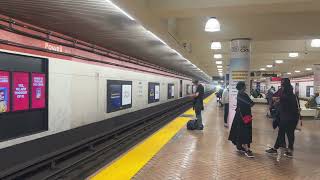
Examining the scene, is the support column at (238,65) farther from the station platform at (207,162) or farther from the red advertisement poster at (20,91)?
the red advertisement poster at (20,91)

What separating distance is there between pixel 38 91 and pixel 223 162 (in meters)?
4.77

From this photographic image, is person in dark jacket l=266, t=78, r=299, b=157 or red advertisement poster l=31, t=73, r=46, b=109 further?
red advertisement poster l=31, t=73, r=46, b=109

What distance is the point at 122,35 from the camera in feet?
25.8

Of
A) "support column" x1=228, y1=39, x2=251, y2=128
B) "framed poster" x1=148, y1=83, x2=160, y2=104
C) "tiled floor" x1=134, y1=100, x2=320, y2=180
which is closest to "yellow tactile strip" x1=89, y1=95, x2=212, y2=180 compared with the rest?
"tiled floor" x1=134, y1=100, x2=320, y2=180

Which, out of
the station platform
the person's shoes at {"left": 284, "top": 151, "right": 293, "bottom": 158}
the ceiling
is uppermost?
the ceiling

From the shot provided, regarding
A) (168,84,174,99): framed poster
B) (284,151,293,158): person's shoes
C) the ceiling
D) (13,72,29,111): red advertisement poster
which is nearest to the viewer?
the ceiling

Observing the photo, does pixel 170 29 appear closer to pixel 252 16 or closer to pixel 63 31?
pixel 252 16

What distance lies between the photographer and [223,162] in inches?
240

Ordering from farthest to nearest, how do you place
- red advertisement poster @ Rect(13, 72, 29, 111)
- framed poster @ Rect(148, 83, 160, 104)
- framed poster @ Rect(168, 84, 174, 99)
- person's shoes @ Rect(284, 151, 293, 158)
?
framed poster @ Rect(168, 84, 174, 99) → framed poster @ Rect(148, 83, 160, 104) → red advertisement poster @ Rect(13, 72, 29, 111) → person's shoes @ Rect(284, 151, 293, 158)

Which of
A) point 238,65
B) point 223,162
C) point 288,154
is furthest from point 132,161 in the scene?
point 238,65

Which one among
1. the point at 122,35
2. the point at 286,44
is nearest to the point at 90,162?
the point at 122,35

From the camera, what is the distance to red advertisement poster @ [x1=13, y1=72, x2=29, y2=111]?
7.12 metres

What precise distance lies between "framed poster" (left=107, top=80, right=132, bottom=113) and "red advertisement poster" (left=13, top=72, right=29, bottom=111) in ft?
17.6

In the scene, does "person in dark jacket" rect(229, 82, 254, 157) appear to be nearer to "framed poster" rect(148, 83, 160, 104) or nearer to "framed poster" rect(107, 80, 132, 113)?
"framed poster" rect(107, 80, 132, 113)
